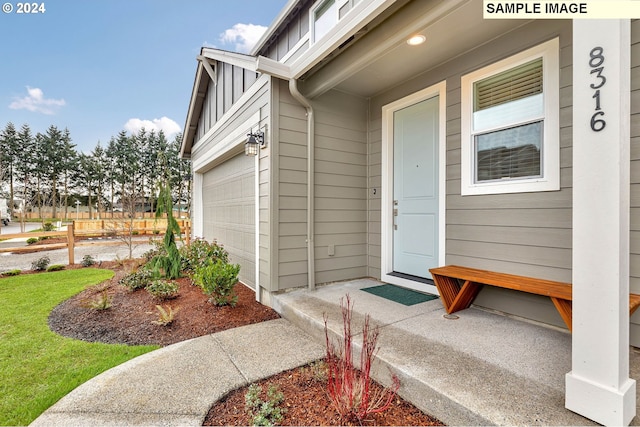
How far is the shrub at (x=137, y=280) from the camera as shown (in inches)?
177

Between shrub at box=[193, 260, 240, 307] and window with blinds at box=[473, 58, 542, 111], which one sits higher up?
window with blinds at box=[473, 58, 542, 111]

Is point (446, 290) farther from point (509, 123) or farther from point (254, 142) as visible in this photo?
point (254, 142)

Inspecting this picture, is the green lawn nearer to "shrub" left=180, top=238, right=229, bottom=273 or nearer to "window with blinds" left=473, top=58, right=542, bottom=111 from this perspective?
"shrub" left=180, top=238, right=229, bottom=273

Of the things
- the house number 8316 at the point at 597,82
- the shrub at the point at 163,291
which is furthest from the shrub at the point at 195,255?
the house number 8316 at the point at 597,82

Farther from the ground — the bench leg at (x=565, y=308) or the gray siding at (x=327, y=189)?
the gray siding at (x=327, y=189)

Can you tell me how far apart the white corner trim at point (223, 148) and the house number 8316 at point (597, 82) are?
129 inches

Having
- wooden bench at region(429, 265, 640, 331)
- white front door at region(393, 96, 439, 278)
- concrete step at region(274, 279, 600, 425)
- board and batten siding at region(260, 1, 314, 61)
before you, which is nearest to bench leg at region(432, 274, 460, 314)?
wooden bench at region(429, 265, 640, 331)

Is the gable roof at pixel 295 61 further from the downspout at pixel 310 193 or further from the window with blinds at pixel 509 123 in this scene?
the window with blinds at pixel 509 123

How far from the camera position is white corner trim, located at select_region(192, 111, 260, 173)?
4.23m

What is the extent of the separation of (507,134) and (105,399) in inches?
144

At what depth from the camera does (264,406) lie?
1658 mm

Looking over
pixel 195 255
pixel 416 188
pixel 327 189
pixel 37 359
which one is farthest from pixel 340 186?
pixel 37 359

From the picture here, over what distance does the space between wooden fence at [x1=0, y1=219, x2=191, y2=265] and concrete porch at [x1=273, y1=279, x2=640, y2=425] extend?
17.4ft

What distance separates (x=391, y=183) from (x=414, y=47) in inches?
61.4
